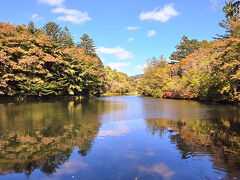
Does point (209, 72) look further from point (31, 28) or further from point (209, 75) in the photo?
point (31, 28)

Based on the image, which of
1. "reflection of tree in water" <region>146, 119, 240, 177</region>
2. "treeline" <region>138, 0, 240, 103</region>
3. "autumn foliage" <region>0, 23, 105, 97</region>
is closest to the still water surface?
"reflection of tree in water" <region>146, 119, 240, 177</region>

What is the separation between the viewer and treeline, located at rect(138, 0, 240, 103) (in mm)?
19781

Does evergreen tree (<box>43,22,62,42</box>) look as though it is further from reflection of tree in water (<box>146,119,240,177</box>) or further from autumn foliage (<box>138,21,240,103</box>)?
reflection of tree in water (<box>146,119,240,177</box>)

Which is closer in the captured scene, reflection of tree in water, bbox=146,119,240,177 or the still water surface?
the still water surface

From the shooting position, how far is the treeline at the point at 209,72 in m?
19.8

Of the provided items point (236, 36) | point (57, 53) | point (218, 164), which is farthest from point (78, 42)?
point (218, 164)

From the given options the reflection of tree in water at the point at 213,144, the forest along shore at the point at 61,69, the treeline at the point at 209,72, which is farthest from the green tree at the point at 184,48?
the reflection of tree in water at the point at 213,144

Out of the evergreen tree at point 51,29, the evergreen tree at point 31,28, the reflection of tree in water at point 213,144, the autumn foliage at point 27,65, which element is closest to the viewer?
the reflection of tree in water at point 213,144

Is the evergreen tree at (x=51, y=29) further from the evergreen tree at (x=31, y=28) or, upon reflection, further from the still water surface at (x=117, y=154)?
the still water surface at (x=117, y=154)

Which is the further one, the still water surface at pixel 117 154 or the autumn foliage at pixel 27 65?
the autumn foliage at pixel 27 65

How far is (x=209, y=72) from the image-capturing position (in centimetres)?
2788

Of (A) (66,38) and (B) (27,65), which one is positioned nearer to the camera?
(B) (27,65)

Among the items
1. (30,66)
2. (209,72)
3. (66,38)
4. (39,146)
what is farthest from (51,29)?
(39,146)

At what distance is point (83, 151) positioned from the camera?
6027mm
